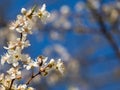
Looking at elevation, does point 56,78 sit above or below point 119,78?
above

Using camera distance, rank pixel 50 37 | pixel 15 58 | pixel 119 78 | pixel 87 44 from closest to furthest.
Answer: pixel 15 58 < pixel 119 78 < pixel 87 44 < pixel 50 37

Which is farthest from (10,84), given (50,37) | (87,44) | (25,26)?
(50,37)

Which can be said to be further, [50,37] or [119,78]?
[50,37]

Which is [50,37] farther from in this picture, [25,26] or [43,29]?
[25,26]

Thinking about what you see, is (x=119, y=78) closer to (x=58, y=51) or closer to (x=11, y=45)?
(x=58, y=51)

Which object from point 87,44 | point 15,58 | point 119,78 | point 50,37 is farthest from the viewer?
point 50,37

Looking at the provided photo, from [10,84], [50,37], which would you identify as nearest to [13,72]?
[10,84]

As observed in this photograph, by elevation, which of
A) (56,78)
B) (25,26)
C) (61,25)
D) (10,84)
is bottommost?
(10,84)
